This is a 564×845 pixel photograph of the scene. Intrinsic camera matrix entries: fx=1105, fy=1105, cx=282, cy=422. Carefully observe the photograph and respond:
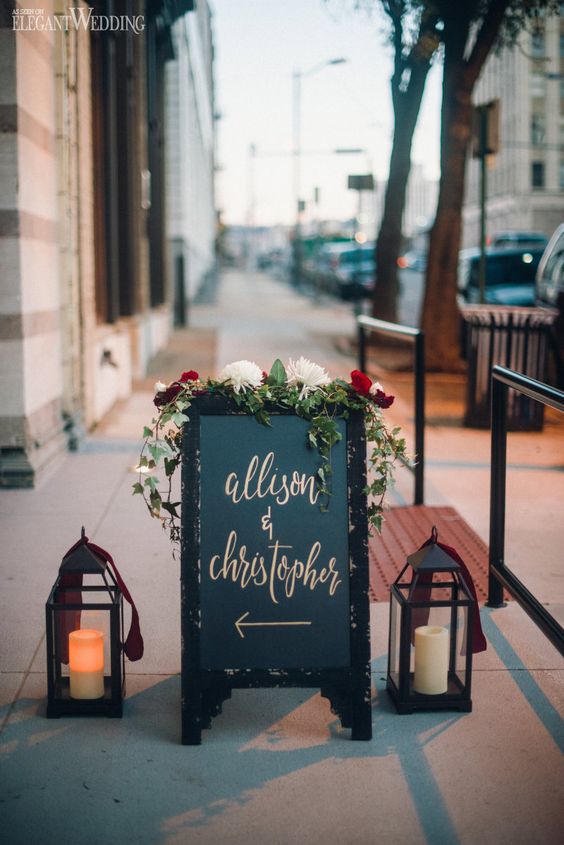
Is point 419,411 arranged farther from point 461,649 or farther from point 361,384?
point 361,384

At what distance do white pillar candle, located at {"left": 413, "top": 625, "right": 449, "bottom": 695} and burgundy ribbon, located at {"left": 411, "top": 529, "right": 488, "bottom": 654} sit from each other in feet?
0.43

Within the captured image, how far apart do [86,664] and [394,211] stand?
16.1m

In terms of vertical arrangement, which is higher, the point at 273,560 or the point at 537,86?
the point at 537,86

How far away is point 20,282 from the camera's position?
23.9 ft

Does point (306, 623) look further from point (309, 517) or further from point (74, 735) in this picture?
point (74, 735)

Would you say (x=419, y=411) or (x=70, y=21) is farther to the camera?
(x=70, y=21)

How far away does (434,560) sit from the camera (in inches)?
156

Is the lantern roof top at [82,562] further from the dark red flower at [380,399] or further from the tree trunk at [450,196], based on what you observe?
the tree trunk at [450,196]

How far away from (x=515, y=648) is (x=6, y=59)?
4874 mm

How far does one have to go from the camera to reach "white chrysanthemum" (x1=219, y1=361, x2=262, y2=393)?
148 inches

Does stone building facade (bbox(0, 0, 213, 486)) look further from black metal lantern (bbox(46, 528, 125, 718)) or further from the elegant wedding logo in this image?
black metal lantern (bbox(46, 528, 125, 718))

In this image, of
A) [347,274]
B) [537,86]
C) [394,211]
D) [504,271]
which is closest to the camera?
[394,211]

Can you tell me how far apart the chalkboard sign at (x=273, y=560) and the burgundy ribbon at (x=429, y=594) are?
339 mm

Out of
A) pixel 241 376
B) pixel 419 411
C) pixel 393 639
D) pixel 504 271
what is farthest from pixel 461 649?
pixel 504 271
